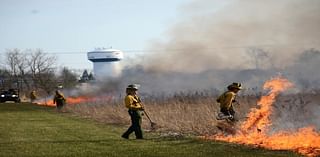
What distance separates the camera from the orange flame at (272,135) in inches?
539

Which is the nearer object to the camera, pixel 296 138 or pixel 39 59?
pixel 296 138

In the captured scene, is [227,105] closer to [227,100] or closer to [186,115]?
[227,100]

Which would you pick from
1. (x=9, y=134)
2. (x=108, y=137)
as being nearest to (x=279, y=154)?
(x=108, y=137)

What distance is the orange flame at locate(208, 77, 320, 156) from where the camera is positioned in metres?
13.7

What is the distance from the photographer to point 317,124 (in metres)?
15.9

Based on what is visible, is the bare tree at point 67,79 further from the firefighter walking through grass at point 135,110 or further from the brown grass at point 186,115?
the firefighter walking through grass at point 135,110

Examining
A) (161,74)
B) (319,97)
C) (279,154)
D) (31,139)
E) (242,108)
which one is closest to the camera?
(279,154)

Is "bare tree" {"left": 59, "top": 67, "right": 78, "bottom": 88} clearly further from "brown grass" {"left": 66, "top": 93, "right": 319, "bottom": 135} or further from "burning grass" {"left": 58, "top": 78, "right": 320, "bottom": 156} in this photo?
"burning grass" {"left": 58, "top": 78, "right": 320, "bottom": 156}

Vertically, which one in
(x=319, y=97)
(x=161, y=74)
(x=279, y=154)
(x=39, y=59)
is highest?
(x=39, y=59)

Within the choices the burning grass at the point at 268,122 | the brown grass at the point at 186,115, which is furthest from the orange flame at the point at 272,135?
the brown grass at the point at 186,115

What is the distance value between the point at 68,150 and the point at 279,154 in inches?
213

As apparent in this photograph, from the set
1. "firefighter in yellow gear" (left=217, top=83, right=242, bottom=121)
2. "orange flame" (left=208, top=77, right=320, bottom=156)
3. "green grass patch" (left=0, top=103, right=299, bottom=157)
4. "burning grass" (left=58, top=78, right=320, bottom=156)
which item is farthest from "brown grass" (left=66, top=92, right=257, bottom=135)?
"orange flame" (left=208, top=77, right=320, bottom=156)

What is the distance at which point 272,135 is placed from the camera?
15.9m

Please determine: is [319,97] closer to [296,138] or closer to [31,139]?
[296,138]
